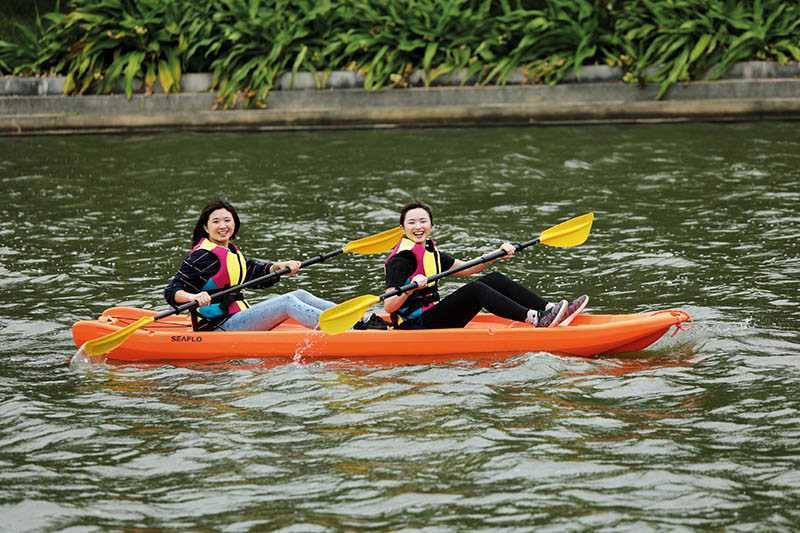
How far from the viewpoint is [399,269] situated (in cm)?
849

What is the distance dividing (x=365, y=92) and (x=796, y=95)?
5.08 m

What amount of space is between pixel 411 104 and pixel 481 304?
8.45 metres

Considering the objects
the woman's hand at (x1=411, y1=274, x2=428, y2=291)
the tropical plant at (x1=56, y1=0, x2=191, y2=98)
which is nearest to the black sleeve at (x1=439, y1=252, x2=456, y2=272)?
the woman's hand at (x1=411, y1=274, x2=428, y2=291)

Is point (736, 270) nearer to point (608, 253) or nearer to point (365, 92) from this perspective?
point (608, 253)

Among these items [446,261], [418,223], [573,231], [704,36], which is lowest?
[446,261]

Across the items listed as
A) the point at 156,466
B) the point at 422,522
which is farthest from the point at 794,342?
the point at 156,466

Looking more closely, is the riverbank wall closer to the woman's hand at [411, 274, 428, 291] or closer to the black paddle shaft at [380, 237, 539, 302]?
the black paddle shaft at [380, 237, 539, 302]

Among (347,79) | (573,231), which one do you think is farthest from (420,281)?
(347,79)

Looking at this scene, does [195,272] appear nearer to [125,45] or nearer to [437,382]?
[437,382]

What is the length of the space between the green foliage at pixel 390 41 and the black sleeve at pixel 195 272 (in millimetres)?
8170

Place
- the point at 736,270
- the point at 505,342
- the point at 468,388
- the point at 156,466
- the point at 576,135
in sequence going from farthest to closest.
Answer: the point at 576,135 → the point at 736,270 → the point at 505,342 → the point at 468,388 → the point at 156,466

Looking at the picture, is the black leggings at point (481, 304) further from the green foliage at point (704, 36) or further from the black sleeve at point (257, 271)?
the green foliage at point (704, 36)

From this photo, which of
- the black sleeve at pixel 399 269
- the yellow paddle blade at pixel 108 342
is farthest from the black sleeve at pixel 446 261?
the yellow paddle blade at pixel 108 342

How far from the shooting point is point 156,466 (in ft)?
21.7
